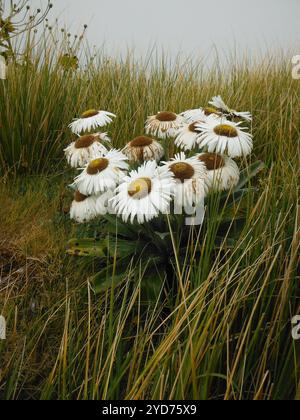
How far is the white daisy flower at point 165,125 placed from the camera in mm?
2736

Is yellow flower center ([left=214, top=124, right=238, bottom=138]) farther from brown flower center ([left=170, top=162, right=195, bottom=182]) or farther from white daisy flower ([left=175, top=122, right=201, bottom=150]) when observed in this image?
brown flower center ([left=170, top=162, right=195, bottom=182])

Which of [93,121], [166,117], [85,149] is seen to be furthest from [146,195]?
[93,121]

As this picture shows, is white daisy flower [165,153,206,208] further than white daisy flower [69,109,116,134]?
No

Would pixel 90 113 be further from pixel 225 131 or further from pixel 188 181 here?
pixel 188 181

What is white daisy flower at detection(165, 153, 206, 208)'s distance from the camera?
6.96 ft

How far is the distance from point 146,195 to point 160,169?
13 cm

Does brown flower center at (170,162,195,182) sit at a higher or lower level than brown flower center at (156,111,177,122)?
lower

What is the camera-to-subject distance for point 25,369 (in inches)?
81.4

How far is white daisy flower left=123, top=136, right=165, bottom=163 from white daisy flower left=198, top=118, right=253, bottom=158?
0.80 feet

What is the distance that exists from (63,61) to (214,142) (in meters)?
2.50

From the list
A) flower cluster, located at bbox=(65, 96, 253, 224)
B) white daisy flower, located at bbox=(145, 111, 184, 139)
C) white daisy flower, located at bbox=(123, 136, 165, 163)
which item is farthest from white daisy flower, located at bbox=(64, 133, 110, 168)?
white daisy flower, located at bbox=(145, 111, 184, 139)

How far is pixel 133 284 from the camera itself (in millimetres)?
2338
